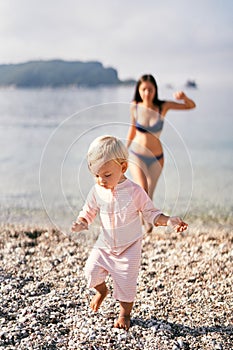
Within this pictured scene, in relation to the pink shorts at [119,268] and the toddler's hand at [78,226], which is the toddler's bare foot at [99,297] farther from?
the toddler's hand at [78,226]

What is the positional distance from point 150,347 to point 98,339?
0.30 meters

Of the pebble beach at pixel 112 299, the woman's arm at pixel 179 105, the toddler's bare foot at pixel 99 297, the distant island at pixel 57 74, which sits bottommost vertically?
the pebble beach at pixel 112 299

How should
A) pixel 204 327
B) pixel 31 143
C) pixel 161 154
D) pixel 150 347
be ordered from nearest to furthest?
pixel 150 347
pixel 204 327
pixel 161 154
pixel 31 143

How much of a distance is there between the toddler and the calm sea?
0.34m

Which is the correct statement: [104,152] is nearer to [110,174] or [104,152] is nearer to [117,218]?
[110,174]

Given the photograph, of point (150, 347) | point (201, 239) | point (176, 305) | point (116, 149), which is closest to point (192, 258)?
point (201, 239)

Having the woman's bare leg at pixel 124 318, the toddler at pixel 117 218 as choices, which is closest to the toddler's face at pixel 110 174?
the toddler at pixel 117 218

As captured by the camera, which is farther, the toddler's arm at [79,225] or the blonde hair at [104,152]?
the toddler's arm at [79,225]

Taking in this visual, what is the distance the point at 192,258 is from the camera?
5145 millimetres

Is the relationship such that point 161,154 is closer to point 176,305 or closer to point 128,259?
point 176,305

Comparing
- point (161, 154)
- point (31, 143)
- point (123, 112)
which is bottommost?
point (31, 143)

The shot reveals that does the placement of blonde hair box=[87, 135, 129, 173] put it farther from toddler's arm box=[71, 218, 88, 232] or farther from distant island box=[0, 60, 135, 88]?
distant island box=[0, 60, 135, 88]

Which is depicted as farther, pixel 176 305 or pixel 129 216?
pixel 176 305

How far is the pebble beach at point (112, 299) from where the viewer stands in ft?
11.1
